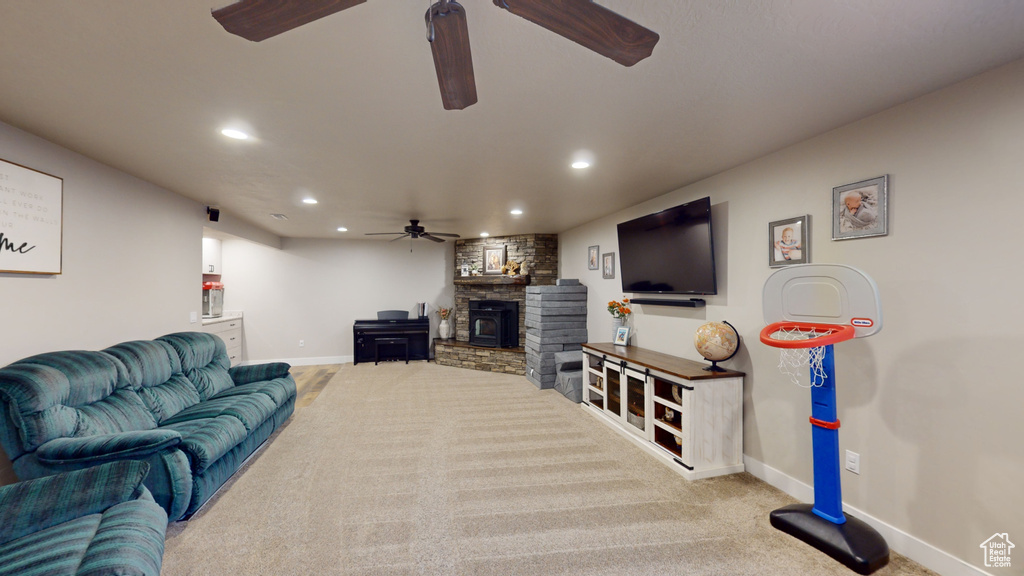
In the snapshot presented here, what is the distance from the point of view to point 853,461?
7.00ft

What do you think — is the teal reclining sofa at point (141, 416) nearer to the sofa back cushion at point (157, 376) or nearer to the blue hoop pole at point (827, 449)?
the sofa back cushion at point (157, 376)

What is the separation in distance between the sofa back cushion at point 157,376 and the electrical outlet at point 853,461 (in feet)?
14.8

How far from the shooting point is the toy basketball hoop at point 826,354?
1.85 m

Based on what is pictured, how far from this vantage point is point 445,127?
217 centimetres

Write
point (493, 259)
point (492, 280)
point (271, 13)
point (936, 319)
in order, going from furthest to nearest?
point (493, 259)
point (492, 280)
point (936, 319)
point (271, 13)

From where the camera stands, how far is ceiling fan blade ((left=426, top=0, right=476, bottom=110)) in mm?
958

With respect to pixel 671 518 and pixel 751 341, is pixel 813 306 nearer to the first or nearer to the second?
pixel 751 341

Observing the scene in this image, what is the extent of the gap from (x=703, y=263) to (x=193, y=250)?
16.9ft

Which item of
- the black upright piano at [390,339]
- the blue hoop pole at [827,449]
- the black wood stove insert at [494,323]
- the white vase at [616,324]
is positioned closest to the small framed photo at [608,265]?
the white vase at [616,324]

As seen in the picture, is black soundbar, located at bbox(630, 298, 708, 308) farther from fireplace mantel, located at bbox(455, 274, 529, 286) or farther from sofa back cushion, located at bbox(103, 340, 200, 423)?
sofa back cushion, located at bbox(103, 340, 200, 423)

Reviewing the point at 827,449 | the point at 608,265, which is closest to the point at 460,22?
the point at 827,449

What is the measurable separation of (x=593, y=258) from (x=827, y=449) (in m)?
3.49

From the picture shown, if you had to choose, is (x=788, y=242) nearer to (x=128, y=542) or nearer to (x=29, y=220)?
(x=128, y=542)

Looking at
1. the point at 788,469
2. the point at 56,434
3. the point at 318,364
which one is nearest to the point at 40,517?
the point at 56,434
